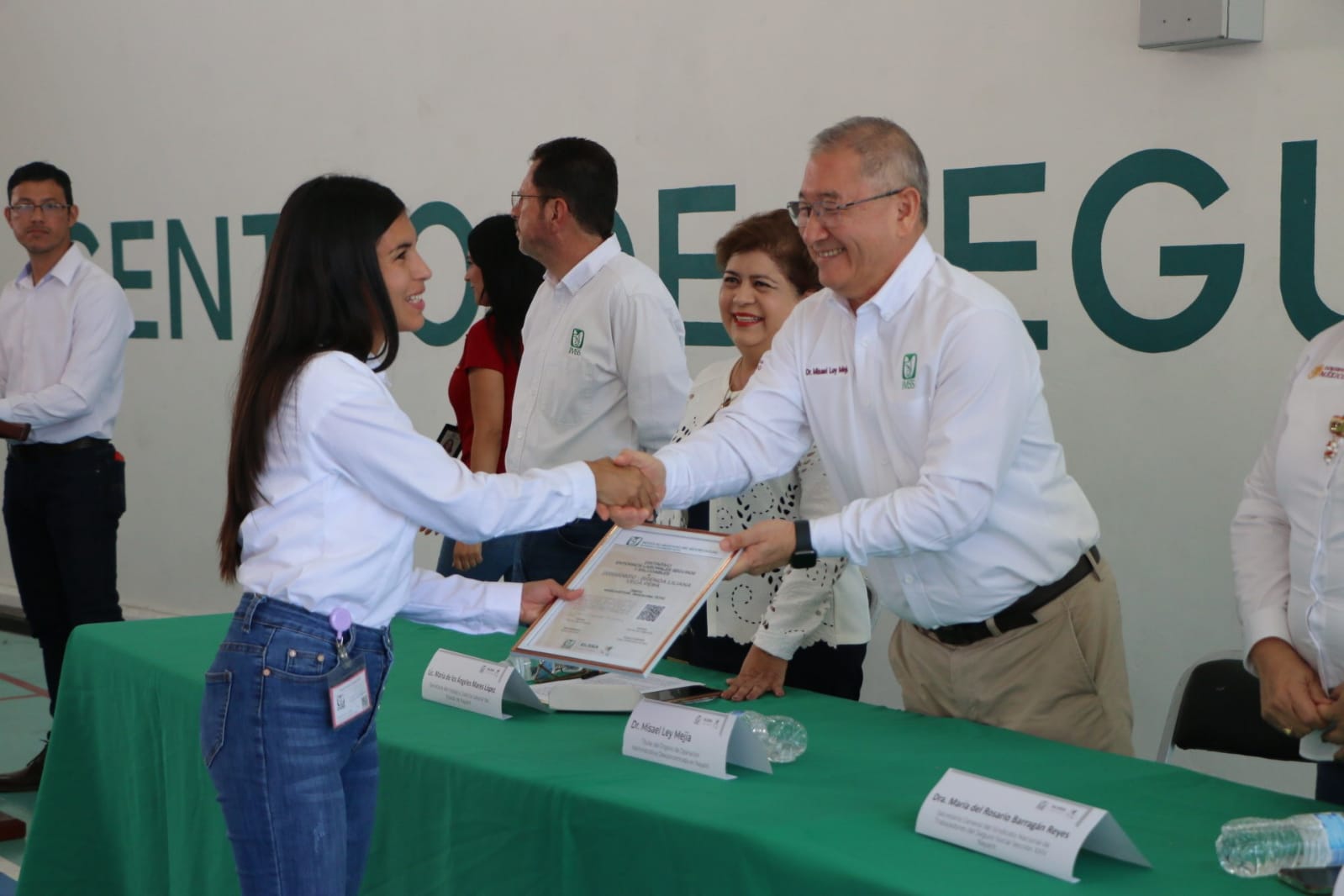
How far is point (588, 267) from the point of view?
11.4 feet

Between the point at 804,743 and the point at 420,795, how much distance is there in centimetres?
61

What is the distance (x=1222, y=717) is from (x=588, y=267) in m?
1.85

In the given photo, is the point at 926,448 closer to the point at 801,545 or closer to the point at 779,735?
the point at 801,545

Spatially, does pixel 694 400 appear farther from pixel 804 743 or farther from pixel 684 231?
pixel 684 231

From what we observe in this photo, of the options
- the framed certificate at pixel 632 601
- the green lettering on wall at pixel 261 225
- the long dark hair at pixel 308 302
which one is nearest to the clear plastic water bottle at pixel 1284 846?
the framed certificate at pixel 632 601

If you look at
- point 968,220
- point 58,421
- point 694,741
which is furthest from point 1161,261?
point 58,421

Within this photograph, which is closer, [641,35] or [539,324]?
[539,324]

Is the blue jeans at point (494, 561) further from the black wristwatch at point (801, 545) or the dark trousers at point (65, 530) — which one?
the dark trousers at point (65, 530)

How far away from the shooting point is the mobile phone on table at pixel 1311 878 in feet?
4.89

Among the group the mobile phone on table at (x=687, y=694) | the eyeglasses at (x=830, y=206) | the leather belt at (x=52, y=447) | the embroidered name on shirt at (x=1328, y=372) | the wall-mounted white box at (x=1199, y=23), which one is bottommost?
the mobile phone on table at (x=687, y=694)

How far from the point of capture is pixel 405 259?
1975 millimetres

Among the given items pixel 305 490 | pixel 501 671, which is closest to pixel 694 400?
pixel 501 671

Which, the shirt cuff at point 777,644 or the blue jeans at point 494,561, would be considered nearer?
the shirt cuff at point 777,644

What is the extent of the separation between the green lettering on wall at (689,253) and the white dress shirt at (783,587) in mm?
1507
